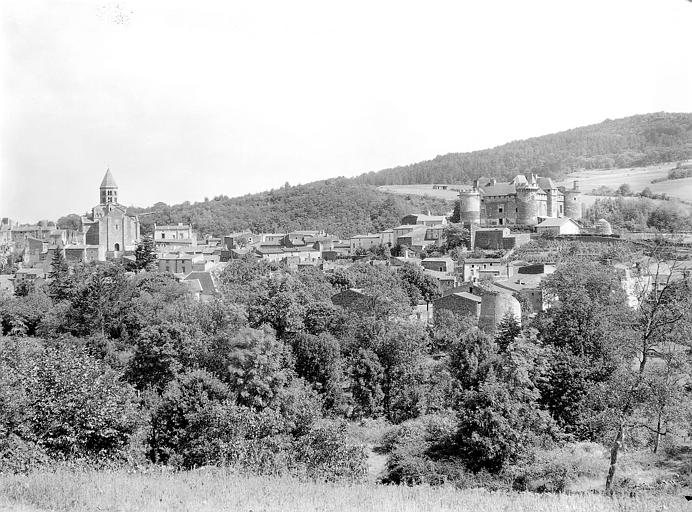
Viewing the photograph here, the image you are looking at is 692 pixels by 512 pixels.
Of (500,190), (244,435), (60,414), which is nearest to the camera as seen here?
(60,414)

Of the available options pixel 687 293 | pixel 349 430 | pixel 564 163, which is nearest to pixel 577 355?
pixel 687 293

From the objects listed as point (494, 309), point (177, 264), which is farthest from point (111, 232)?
point (494, 309)

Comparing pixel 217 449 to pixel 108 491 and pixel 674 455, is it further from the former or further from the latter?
pixel 674 455

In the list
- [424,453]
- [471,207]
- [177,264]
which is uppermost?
[471,207]

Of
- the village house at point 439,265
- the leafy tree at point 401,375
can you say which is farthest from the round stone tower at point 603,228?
the leafy tree at point 401,375

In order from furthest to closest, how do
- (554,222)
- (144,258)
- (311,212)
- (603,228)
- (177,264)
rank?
(311,212)
(554,222)
(603,228)
(177,264)
(144,258)

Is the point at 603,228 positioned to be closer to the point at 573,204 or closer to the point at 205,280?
the point at 573,204

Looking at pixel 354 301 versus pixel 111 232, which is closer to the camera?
pixel 354 301

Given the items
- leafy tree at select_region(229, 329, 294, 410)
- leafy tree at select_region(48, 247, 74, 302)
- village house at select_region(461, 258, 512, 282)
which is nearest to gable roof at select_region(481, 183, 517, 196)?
village house at select_region(461, 258, 512, 282)
